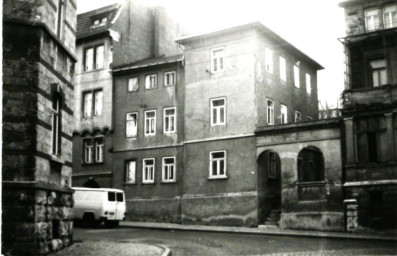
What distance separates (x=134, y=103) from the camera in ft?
116

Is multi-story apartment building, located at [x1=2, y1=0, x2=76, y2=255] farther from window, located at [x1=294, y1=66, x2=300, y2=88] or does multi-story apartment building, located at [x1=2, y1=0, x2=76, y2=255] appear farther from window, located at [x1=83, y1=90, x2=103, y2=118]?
window, located at [x1=294, y1=66, x2=300, y2=88]

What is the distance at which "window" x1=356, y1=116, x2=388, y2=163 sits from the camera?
84.0 ft

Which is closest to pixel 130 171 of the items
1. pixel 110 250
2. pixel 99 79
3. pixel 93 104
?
pixel 93 104


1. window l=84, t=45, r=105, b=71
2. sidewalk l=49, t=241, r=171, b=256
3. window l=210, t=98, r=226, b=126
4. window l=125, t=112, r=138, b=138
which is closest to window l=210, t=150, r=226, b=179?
window l=210, t=98, r=226, b=126

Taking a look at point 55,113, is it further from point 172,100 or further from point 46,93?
point 172,100

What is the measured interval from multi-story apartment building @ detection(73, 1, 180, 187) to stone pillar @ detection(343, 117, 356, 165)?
16.5 metres

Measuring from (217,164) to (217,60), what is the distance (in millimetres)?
6470

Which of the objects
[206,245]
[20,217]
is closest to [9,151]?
[20,217]

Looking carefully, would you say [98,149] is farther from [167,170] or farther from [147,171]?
[167,170]

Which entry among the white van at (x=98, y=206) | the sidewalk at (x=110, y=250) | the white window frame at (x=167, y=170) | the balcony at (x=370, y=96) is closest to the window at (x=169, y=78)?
the white window frame at (x=167, y=170)

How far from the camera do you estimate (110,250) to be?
15.1 m

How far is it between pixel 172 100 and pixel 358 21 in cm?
1260

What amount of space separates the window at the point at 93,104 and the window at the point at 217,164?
33.2 feet

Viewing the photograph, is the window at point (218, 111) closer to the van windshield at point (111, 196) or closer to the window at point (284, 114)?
the window at point (284, 114)
